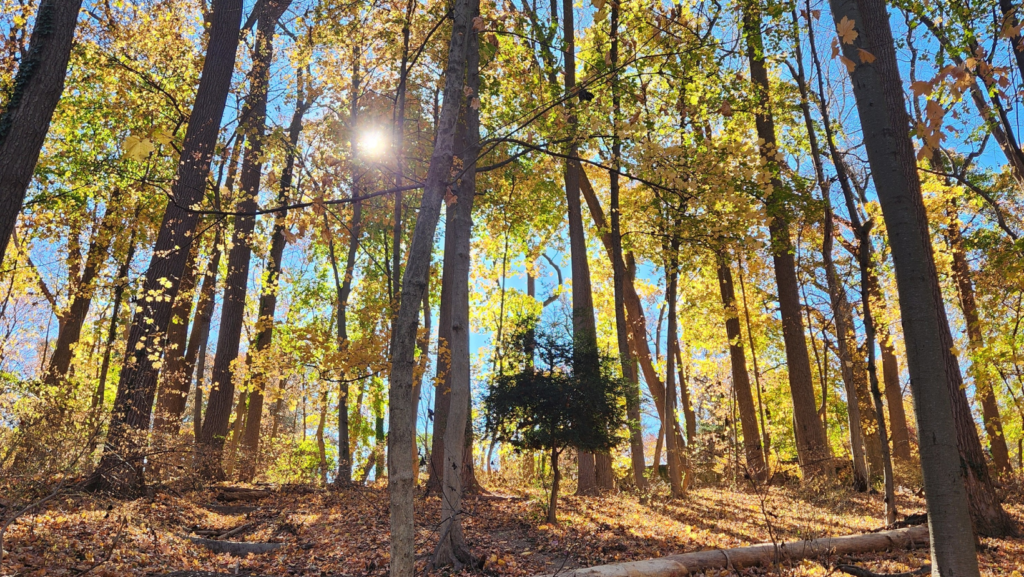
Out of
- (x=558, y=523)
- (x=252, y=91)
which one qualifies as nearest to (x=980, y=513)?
(x=558, y=523)

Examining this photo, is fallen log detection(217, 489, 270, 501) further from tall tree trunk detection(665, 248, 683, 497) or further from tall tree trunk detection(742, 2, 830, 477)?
tall tree trunk detection(742, 2, 830, 477)

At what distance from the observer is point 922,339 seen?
381cm

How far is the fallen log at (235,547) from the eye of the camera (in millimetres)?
6867

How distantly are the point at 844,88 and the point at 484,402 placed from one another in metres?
11.0

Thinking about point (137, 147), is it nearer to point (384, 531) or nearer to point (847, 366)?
point (384, 531)

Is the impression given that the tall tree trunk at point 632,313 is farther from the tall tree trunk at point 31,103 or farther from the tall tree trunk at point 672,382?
the tall tree trunk at point 31,103

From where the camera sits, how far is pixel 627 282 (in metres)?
15.2

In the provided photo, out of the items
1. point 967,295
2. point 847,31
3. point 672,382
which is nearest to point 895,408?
point 967,295

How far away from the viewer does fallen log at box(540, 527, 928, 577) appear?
5391 mm

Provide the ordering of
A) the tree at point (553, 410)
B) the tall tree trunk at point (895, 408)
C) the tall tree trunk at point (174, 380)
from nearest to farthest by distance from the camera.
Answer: the tree at point (553, 410), the tall tree trunk at point (174, 380), the tall tree trunk at point (895, 408)

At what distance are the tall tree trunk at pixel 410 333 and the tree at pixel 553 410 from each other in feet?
14.1

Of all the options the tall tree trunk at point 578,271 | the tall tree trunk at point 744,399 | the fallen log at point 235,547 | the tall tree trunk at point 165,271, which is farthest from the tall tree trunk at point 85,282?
the tall tree trunk at point 744,399

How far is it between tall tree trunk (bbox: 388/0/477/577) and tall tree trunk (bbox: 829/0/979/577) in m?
2.85

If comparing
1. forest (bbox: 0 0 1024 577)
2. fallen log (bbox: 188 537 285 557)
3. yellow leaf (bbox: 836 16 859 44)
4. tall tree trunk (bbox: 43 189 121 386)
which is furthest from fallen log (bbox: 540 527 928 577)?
tall tree trunk (bbox: 43 189 121 386)
